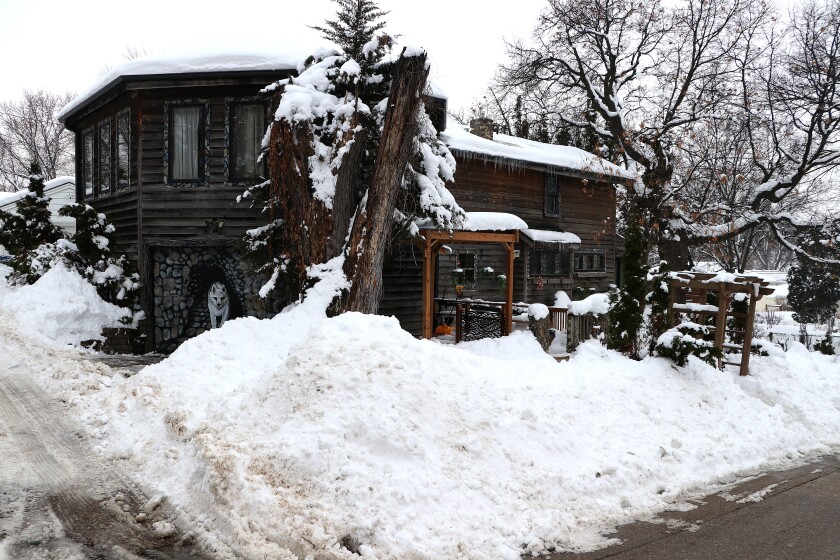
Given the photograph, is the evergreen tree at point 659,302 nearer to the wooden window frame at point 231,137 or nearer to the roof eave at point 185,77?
the roof eave at point 185,77

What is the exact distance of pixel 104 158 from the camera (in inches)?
667

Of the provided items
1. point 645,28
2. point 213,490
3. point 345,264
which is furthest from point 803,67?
point 213,490

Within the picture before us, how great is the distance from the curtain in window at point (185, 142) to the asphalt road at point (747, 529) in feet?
40.5

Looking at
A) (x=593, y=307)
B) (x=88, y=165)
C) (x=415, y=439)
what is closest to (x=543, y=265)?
(x=593, y=307)

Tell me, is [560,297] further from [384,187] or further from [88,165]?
[88,165]

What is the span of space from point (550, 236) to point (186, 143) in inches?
462

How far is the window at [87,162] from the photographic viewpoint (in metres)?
17.8

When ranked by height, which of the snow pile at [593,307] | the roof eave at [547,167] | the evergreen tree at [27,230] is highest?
the roof eave at [547,167]

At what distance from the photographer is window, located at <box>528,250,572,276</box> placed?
2169 cm

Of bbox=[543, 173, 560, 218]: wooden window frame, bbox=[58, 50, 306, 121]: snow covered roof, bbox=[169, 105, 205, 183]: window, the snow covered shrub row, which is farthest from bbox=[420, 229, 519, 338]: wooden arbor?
bbox=[543, 173, 560, 218]: wooden window frame

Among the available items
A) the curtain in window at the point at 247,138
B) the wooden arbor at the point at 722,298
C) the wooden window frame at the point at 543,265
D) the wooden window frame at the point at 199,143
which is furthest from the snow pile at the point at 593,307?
the wooden window frame at the point at 199,143

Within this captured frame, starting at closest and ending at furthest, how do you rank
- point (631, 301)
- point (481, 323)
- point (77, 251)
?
point (631, 301) < point (481, 323) < point (77, 251)

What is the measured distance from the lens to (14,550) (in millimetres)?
4246

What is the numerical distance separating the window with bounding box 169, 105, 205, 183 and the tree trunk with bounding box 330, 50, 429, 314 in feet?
16.7
